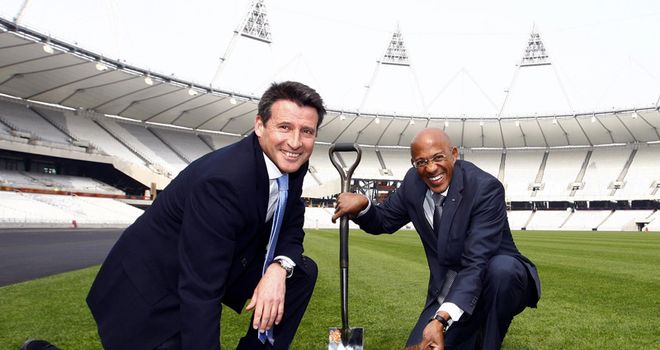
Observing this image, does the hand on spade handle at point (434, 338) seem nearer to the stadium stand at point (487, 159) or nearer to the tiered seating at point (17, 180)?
the tiered seating at point (17, 180)

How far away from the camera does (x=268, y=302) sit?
7.68 ft

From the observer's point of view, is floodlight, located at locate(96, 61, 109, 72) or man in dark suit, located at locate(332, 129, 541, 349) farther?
floodlight, located at locate(96, 61, 109, 72)

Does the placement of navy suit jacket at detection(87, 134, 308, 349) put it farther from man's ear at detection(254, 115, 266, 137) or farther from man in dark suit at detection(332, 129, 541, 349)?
man in dark suit at detection(332, 129, 541, 349)

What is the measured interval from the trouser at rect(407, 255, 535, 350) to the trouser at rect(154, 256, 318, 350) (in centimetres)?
71

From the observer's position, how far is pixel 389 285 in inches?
270

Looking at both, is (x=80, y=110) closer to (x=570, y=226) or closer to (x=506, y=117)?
(x=506, y=117)

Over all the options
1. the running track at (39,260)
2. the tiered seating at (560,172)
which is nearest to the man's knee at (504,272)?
the running track at (39,260)

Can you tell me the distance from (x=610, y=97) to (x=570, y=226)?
740 inches

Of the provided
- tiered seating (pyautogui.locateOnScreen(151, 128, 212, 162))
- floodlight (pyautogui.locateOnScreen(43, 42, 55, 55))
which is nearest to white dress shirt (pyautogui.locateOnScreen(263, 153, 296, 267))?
floodlight (pyautogui.locateOnScreen(43, 42, 55, 55))

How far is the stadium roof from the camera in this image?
32.0 m

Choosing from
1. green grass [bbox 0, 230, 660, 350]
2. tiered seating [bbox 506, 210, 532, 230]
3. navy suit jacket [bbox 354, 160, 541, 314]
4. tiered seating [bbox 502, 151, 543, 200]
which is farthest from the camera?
tiered seating [bbox 502, 151, 543, 200]

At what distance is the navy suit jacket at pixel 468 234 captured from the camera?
2.67m

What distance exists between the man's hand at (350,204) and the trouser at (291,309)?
1.42ft

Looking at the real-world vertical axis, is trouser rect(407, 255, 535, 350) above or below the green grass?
above
